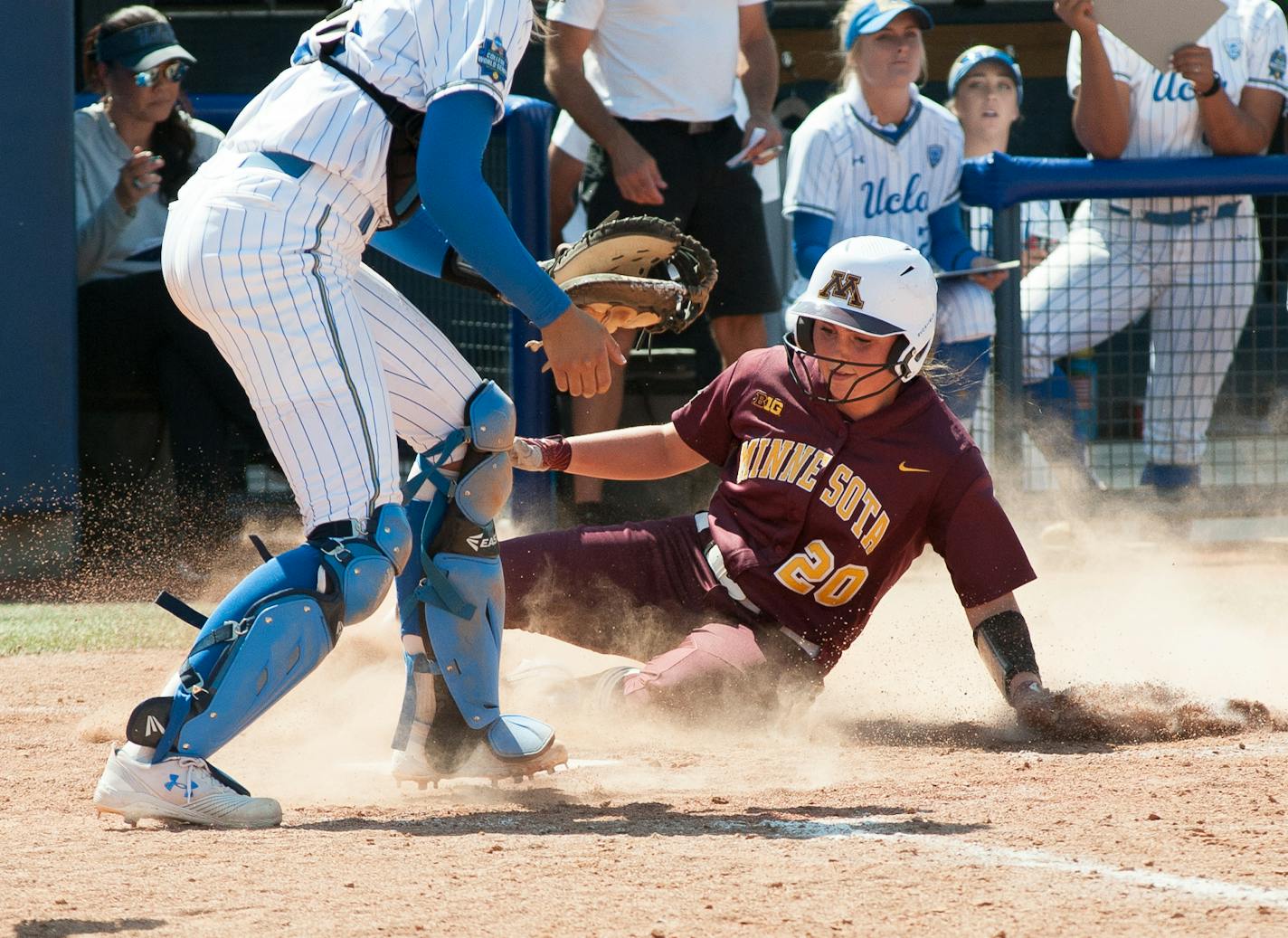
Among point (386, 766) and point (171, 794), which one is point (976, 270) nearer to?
point (386, 766)

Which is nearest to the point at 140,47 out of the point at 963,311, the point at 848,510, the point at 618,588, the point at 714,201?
the point at 714,201

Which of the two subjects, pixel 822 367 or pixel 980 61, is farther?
pixel 980 61

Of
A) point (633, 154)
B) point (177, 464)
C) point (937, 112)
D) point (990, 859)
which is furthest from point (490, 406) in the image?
point (937, 112)

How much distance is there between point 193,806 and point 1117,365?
5377mm

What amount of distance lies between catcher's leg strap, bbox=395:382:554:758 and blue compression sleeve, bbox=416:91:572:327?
457 mm

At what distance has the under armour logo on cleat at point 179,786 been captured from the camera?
2.89 metres

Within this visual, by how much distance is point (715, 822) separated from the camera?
3.04m

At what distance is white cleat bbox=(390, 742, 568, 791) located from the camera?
3365 millimetres

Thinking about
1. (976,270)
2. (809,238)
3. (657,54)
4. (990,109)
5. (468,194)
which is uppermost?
(468,194)

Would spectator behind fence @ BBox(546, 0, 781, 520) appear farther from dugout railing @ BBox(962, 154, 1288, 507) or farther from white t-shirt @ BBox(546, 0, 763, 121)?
dugout railing @ BBox(962, 154, 1288, 507)

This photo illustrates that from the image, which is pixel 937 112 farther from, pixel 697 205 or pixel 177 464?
pixel 177 464

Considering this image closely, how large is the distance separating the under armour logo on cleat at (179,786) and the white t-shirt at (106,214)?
394cm

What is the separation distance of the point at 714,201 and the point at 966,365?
1233 mm

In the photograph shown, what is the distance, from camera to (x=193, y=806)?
2916 millimetres
